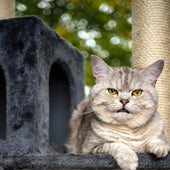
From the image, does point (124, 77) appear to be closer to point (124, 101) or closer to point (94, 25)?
point (124, 101)

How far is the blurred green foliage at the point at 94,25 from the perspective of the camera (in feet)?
12.0

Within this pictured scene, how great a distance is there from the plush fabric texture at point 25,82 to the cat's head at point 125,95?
0.86ft

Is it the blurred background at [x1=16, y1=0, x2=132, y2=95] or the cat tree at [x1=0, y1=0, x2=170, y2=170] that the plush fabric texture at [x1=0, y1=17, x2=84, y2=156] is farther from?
the blurred background at [x1=16, y1=0, x2=132, y2=95]

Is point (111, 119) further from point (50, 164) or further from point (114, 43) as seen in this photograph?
point (114, 43)

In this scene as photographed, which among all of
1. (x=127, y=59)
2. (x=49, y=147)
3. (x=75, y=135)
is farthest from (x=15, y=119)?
(x=127, y=59)

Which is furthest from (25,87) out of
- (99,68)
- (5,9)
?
(5,9)

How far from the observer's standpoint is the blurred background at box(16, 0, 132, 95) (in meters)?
3.67

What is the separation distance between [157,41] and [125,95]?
1.93 feet

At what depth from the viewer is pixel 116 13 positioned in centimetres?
382

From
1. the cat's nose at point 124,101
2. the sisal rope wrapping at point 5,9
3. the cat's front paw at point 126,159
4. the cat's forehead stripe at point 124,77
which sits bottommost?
the cat's front paw at point 126,159

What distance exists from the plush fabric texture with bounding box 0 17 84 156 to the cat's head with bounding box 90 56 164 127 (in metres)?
0.26

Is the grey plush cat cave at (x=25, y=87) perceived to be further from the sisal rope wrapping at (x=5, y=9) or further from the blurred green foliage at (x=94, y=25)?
the blurred green foliage at (x=94, y=25)

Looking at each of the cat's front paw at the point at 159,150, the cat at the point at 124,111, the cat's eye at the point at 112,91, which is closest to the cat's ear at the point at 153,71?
the cat at the point at 124,111

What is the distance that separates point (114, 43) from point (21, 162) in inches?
119
